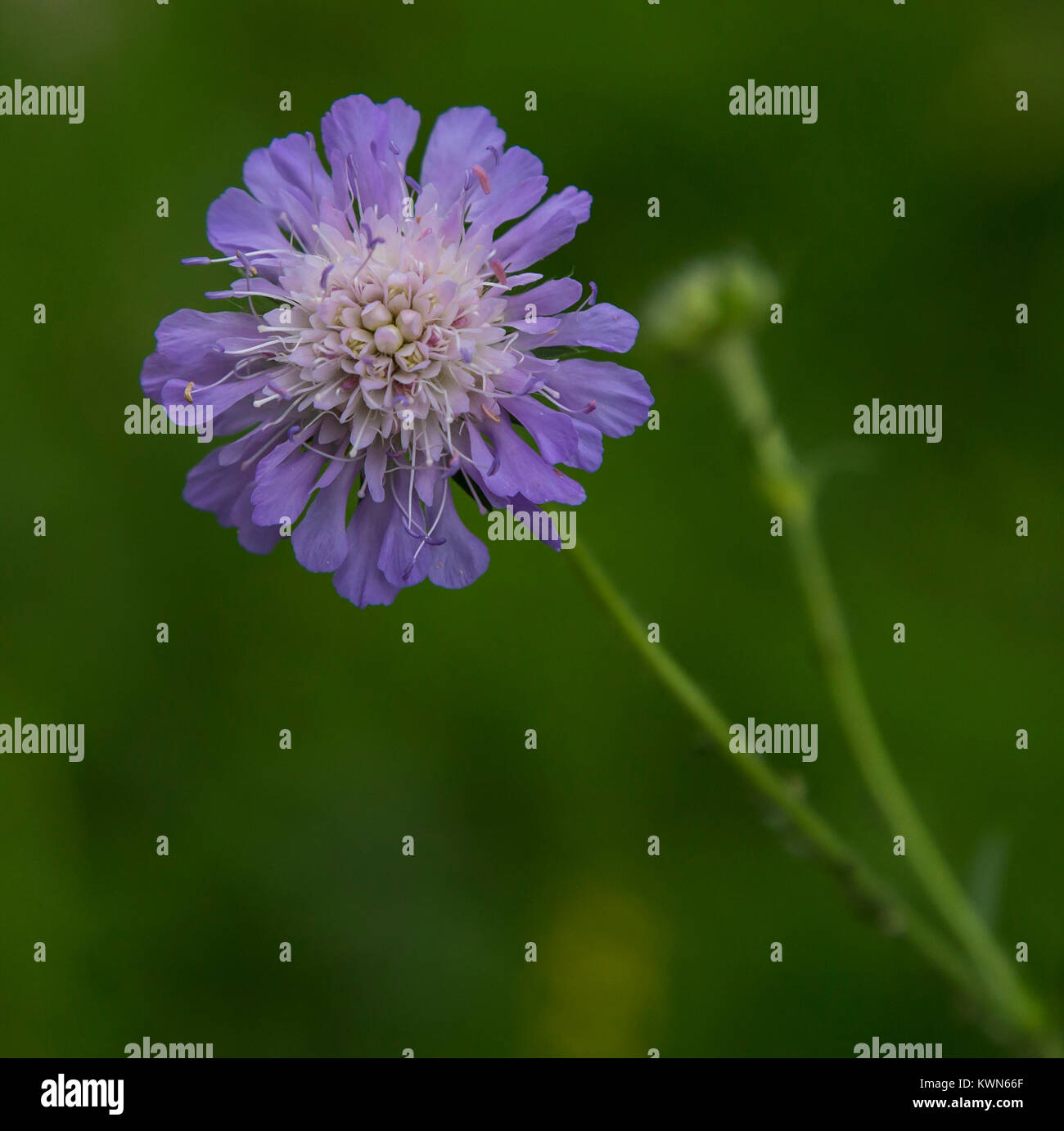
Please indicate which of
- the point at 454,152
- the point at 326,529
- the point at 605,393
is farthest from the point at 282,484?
the point at 454,152

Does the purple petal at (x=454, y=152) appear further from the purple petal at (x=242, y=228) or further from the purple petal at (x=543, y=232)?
the purple petal at (x=242, y=228)

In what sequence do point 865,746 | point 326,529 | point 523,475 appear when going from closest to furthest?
1. point 523,475
2. point 326,529
3. point 865,746

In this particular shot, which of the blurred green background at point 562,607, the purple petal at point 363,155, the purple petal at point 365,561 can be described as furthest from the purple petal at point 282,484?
the blurred green background at point 562,607

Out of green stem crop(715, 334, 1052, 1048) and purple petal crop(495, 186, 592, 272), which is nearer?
purple petal crop(495, 186, 592, 272)

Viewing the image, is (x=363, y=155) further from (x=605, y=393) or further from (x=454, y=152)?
(x=605, y=393)

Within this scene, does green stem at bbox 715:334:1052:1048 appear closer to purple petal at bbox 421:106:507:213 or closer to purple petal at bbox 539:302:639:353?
purple petal at bbox 539:302:639:353

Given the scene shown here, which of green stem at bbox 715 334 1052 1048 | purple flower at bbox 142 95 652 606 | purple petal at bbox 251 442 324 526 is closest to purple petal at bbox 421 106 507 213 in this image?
purple flower at bbox 142 95 652 606
